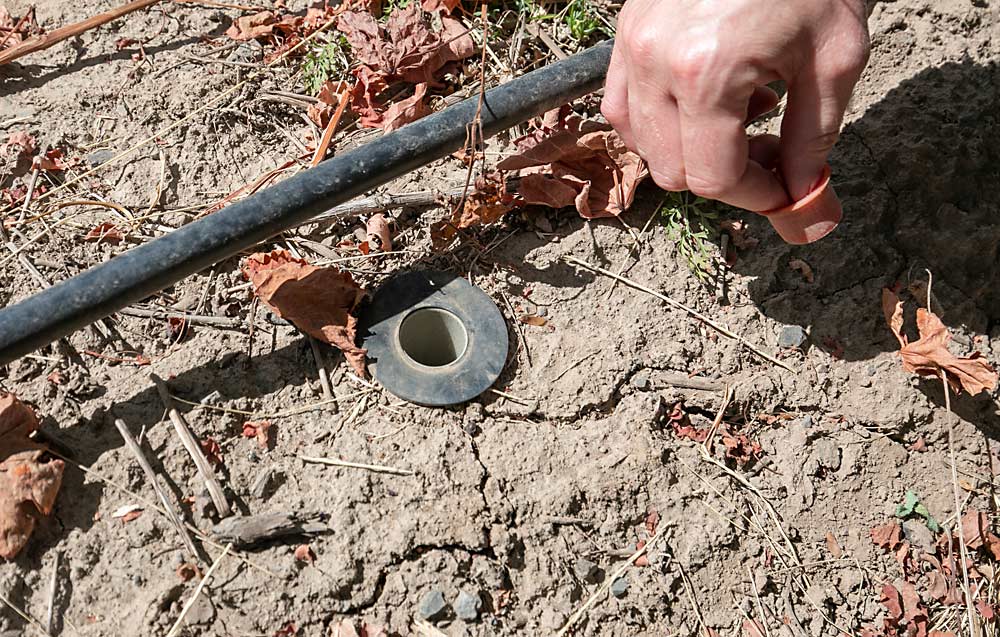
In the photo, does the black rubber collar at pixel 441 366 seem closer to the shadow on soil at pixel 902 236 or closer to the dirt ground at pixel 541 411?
the dirt ground at pixel 541 411

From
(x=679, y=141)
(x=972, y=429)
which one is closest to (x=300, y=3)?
(x=679, y=141)

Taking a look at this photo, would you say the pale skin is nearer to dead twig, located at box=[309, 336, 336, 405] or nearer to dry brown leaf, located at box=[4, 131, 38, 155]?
dead twig, located at box=[309, 336, 336, 405]

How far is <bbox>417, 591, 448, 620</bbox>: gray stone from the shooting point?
2.10 m

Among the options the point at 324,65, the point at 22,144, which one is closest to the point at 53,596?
the point at 22,144

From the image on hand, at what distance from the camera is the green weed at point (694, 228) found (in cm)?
265

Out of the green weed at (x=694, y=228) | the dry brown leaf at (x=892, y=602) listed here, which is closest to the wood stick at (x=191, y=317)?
the green weed at (x=694, y=228)

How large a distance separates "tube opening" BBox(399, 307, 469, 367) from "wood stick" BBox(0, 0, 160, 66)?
166cm

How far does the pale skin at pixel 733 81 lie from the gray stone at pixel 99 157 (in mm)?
1760

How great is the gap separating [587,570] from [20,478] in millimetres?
1457

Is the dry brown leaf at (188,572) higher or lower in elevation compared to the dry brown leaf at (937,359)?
higher

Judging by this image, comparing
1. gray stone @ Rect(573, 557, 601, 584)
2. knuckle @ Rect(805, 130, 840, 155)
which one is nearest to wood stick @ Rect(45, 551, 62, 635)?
gray stone @ Rect(573, 557, 601, 584)

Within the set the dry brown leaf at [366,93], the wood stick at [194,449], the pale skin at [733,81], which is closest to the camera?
the pale skin at [733,81]

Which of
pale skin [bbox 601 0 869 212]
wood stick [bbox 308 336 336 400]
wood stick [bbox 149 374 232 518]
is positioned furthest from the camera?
wood stick [bbox 308 336 336 400]

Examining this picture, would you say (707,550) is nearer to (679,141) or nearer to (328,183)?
(679,141)
